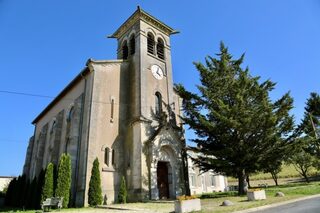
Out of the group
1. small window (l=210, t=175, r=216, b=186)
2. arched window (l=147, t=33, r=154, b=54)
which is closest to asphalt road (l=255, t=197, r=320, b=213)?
arched window (l=147, t=33, r=154, b=54)

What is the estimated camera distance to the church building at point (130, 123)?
16.9 meters

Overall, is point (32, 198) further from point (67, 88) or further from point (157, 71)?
point (157, 71)

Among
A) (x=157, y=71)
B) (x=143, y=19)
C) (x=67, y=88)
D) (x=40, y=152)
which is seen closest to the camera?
(x=157, y=71)

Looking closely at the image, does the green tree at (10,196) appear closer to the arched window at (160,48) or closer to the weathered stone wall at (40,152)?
the weathered stone wall at (40,152)

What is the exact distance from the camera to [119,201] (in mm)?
16188

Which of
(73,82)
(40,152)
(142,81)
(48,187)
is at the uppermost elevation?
(73,82)

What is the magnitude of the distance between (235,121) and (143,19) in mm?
13944

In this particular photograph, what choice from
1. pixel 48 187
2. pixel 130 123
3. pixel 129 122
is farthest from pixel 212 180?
pixel 48 187

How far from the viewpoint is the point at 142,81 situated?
2038 centimetres

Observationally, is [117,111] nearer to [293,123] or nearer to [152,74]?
[152,74]

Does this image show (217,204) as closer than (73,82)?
Yes

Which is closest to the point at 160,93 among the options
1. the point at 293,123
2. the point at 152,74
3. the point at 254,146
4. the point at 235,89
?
the point at 152,74

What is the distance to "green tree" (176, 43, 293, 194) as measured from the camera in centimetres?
1675

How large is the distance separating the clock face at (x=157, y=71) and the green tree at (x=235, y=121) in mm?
3384
